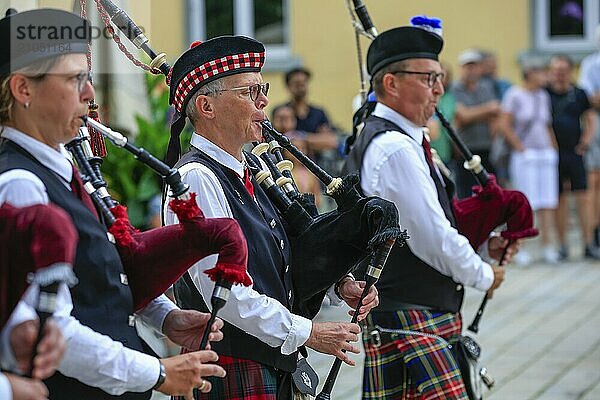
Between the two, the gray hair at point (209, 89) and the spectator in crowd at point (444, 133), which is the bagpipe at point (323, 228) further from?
the spectator in crowd at point (444, 133)

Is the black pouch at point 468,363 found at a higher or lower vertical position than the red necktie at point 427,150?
lower

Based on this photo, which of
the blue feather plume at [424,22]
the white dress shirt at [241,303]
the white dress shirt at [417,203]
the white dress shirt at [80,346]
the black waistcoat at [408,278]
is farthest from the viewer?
the blue feather plume at [424,22]

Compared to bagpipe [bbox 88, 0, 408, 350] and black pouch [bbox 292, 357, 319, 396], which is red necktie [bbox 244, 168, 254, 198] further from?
black pouch [bbox 292, 357, 319, 396]

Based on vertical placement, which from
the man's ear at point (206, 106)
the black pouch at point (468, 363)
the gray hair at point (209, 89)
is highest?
the gray hair at point (209, 89)

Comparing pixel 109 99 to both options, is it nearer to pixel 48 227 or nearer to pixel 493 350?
pixel 493 350

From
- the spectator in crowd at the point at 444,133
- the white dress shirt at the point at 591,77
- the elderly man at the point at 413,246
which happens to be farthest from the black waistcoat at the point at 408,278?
the white dress shirt at the point at 591,77

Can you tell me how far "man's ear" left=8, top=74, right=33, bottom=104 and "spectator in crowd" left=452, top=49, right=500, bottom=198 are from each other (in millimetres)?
8446

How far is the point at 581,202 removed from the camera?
34.6ft

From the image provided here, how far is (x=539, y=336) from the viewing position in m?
7.41

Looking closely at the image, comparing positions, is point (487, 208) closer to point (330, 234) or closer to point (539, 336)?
point (330, 234)

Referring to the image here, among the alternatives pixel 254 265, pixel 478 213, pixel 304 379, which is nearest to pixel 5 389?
pixel 254 265

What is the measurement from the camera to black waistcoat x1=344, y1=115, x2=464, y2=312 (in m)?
4.05

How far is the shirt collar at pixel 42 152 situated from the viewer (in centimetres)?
241

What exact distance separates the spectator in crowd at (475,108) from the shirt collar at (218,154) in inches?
297
